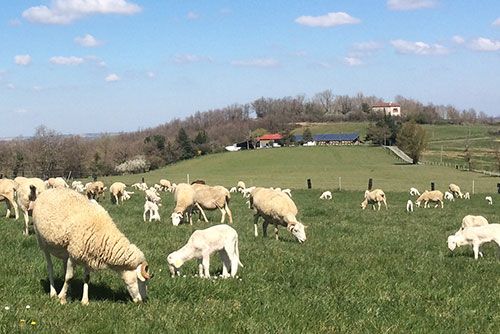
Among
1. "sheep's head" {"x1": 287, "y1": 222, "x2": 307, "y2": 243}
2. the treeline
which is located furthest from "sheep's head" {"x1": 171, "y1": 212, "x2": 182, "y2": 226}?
the treeline

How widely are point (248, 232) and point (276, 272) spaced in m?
7.72

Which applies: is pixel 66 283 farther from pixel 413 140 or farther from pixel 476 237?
pixel 413 140

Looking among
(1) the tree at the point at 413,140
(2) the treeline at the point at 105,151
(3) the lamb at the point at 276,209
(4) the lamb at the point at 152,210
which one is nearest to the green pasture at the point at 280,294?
(3) the lamb at the point at 276,209

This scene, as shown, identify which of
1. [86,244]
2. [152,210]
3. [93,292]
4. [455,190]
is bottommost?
[455,190]

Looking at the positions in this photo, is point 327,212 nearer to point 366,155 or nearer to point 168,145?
point 366,155

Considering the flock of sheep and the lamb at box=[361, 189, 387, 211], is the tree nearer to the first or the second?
the lamb at box=[361, 189, 387, 211]

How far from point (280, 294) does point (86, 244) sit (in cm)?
313

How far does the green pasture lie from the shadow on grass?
0.02 metres

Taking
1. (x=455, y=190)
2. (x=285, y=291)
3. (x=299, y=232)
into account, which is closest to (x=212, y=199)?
(x=299, y=232)

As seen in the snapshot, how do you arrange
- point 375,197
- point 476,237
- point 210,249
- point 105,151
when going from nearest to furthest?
point 210,249
point 476,237
point 375,197
point 105,151

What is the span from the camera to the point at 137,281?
28.2 ft

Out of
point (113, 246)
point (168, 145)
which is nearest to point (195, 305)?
point (113, 246)

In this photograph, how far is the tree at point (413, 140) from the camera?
10188 cm

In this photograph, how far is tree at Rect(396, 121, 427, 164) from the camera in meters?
102
